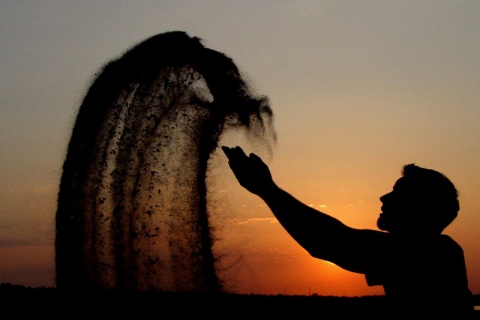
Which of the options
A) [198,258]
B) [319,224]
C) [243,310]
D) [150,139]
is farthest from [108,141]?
[319,224]

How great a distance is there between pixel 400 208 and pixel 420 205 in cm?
10

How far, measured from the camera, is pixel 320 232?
276 cm

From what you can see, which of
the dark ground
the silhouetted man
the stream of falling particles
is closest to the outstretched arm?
the silhouetted man

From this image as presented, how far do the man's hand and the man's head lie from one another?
2.12ft

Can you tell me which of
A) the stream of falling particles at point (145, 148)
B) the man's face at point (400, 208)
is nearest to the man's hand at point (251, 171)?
the man's face at point (400, 208)

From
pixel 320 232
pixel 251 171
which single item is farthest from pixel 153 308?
pixel 320 232

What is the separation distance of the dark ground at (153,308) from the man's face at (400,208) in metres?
3.66

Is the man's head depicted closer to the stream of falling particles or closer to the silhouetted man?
the silhouetted man

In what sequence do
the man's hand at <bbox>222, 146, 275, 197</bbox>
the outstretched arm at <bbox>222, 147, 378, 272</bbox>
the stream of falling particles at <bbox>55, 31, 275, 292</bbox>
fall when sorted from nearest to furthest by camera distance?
the outstretched arm at <bbox>222, 147, 378, 272</bbox> → the man's hand at <bbox>222, 146, 275, 197</bbox> → the stream of falling particles at <bbox>55, 31, 275, 292</bbox>

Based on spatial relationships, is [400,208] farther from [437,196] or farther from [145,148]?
[145,148]

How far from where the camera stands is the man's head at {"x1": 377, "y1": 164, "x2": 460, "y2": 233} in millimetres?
3098

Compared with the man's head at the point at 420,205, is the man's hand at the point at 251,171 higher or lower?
higher

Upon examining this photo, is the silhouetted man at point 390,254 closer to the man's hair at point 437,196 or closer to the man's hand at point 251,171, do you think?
the man's hand at point 251,171

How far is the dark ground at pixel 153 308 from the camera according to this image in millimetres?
6453
